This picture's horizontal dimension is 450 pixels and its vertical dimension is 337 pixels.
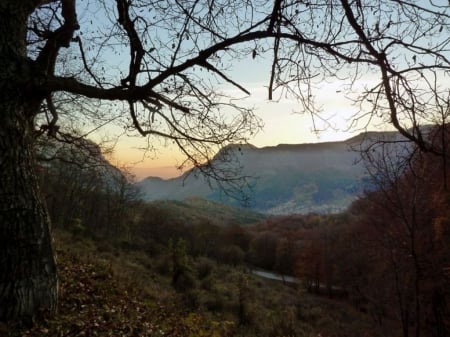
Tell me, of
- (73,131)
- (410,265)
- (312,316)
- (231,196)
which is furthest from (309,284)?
(231,196)

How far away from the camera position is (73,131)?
950 centimetres

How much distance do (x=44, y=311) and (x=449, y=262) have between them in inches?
576

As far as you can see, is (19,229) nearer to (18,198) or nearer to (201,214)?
(18,198)

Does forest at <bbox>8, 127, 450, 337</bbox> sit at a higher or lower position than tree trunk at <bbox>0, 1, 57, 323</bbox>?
lower

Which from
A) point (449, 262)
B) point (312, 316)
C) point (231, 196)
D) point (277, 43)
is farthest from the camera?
point (312, 316)

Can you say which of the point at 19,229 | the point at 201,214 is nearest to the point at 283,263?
the point at 19,229

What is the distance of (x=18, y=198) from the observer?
376 centimetres

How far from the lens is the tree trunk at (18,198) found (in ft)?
12.2

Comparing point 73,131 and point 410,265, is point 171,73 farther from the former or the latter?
point 410,265

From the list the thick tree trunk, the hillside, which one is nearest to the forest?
the thick tree trunk

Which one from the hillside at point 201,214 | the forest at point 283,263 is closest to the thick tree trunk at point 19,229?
the forest at point 283,263

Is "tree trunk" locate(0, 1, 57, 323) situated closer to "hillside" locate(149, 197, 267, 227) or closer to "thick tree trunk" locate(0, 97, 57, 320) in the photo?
"thick tree trunk" locate(0, 97, 57, 320)

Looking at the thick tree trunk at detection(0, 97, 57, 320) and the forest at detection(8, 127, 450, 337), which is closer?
the thick tree trunk at detection(0, 97, 57, 320)

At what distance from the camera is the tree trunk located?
3705 mm
